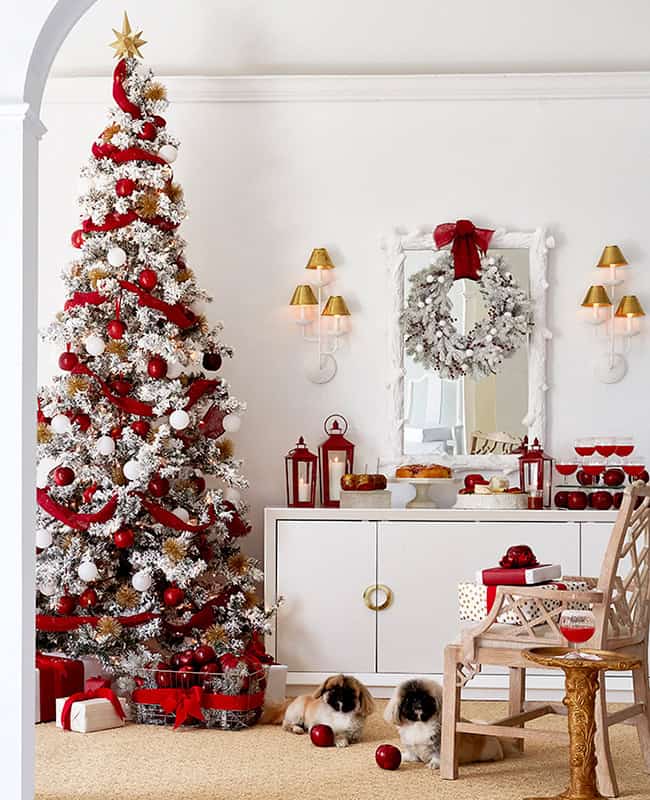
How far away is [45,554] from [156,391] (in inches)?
34.4

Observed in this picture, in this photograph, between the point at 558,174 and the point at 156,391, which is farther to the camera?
the point at 558,174

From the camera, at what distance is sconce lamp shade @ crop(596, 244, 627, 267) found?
5722 mm

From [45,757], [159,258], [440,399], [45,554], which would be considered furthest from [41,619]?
[440,399]

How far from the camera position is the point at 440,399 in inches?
230

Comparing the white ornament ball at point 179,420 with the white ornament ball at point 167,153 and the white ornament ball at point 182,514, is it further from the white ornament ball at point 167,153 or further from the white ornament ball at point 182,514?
the white ornament ball at point 167,153

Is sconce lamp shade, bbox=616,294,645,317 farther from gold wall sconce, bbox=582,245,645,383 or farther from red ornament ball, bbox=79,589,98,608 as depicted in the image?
red ornament ball, bbox=79,589,98,608

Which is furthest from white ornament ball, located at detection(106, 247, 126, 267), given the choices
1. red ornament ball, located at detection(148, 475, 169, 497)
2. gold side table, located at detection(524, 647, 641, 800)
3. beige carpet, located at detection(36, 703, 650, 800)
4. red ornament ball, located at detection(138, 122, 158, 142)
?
gold side table, located at detection(524, 647, 641, 800)

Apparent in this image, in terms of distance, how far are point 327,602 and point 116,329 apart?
1.61 meters

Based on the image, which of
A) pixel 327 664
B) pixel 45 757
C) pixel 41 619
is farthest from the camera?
pixel 327 664

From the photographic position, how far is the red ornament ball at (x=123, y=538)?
16.1ft

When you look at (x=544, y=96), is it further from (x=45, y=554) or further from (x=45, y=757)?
(x=45, y=757)

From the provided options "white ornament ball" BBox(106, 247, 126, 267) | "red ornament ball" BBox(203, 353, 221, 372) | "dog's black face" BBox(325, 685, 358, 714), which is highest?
"white ornament ball" BBox(106, 247, 126, 267)

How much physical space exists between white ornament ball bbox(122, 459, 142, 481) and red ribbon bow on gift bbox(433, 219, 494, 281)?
6.50 ft

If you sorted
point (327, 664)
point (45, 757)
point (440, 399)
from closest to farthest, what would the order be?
point (45, 757), point (327, 664), point (440, 399)
